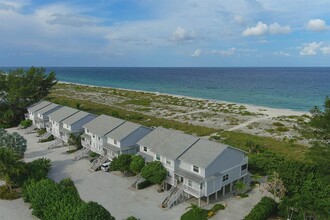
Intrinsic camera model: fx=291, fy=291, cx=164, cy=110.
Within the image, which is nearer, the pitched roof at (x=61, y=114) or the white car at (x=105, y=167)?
the white car at (x=105, y=167)

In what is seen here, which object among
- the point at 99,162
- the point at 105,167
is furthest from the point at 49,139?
the point at 105,167

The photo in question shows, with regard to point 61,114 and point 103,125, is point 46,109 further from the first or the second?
point 103,125

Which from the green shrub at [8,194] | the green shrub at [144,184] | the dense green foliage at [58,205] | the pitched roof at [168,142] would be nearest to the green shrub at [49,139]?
the green shrub at [8,194]

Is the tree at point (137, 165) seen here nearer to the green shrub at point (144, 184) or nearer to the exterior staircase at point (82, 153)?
Result: the green shrub at point (144, 184)

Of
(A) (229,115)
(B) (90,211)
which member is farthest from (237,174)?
(A) (229,115)

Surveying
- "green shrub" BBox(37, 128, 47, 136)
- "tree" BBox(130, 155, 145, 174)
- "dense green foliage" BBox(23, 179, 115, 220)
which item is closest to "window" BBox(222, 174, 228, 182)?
"tree" BBox(130, 155, 145, 174)

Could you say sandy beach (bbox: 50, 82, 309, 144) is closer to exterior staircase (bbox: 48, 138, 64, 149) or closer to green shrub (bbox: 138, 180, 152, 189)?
exterior staircase (bbox: 48, 138, 64, 149)
